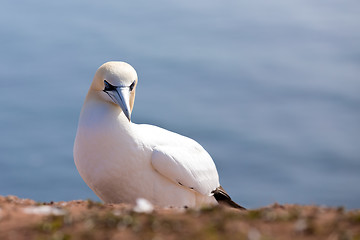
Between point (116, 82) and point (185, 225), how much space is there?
4.18 meters

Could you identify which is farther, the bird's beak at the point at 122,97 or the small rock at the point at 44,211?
the bird's beak at the point at 122,97

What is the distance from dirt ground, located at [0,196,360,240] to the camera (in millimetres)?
5910

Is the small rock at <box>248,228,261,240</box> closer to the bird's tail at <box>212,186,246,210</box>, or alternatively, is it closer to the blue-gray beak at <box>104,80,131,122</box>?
the blue-gray beak at <box>104,80,131,122</box>

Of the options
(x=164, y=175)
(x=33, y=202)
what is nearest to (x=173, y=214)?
(x=33, y=202)

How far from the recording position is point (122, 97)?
9758 millimetres

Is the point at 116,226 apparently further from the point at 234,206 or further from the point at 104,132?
the point at 234,206

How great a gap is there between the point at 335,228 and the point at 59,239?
2.48 meters

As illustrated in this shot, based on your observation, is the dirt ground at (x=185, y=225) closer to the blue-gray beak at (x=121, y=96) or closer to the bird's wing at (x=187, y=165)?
the blue-gray beak at (x=121, y=96)

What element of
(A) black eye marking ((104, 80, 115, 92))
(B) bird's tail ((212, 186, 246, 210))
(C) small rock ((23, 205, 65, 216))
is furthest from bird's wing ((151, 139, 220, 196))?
(C) small rock ((23, 205, 65, 216))

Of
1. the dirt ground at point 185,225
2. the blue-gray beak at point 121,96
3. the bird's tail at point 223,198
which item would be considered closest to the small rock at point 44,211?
the dirt ground at point 185,225

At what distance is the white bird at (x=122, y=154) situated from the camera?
9969 millimetres

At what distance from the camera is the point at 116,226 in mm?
6164

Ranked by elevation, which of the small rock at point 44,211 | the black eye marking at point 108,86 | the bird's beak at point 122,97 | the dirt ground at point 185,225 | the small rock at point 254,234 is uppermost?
the black eye marking at point 108,86

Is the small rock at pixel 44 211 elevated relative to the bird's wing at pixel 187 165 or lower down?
lower down
